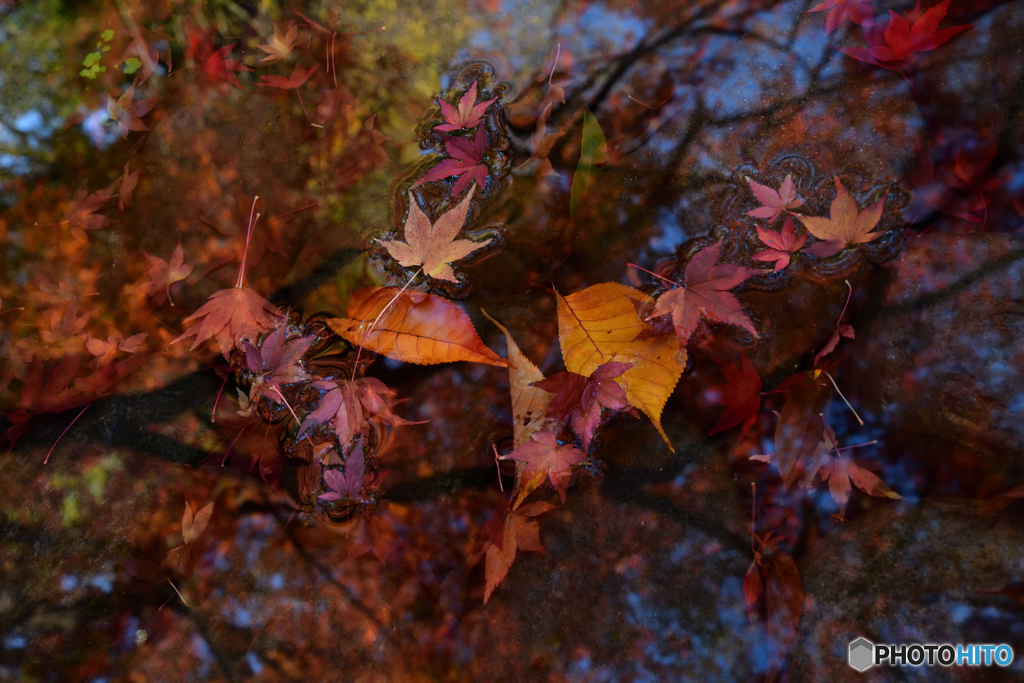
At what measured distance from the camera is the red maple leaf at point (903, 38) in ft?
6.48

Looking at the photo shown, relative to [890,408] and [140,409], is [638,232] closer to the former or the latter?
[890,408]

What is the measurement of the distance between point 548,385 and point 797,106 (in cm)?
144

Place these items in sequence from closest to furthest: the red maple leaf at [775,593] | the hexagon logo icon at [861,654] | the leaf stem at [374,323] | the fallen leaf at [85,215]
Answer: the hexagon logo icon at [861,654], the red maple leaf at [775,593], the leaf stem at [374,323], the fallen leaf at [85,215]

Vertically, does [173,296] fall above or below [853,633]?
above

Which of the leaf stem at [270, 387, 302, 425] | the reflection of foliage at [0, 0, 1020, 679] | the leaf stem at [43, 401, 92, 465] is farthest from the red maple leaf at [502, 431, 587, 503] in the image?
the leaf stem at [43, 401, 92, 465]

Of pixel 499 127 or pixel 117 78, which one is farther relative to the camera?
pixel 117 78

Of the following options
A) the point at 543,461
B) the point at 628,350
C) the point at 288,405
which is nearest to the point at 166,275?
the point at 288,405

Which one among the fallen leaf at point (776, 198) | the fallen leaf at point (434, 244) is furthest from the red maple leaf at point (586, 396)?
the fallen leaf at point (776, 198)

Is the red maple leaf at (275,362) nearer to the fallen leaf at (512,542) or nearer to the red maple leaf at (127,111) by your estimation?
the fallen leaf at (512,542)

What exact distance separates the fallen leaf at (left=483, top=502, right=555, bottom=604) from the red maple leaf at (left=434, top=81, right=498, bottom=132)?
63.4 inches

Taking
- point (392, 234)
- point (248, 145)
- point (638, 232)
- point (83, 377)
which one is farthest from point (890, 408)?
point (83, 377)

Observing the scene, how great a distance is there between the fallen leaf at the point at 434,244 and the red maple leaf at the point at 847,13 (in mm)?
1578

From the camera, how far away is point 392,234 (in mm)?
2189

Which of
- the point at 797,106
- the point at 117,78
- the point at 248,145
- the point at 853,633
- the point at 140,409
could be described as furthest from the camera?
the point at 117,78
